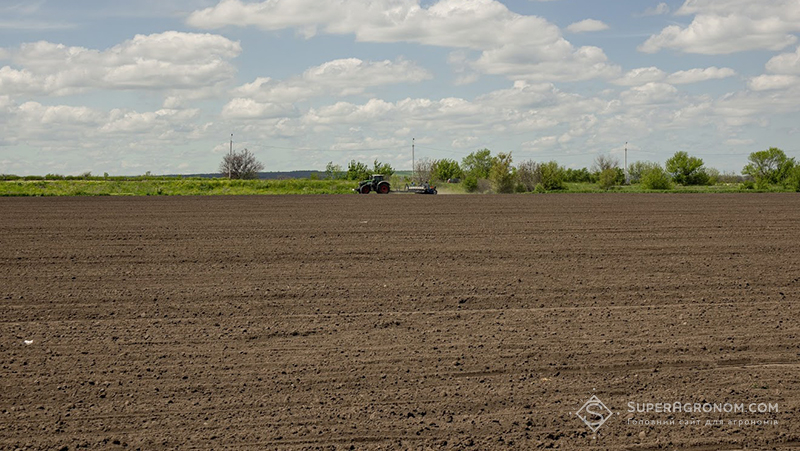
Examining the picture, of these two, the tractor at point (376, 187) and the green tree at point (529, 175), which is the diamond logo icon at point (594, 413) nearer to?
the tractor at point (376, 187)

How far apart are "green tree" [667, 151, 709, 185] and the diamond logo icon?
8983cm

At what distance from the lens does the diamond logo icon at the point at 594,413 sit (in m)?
5.96

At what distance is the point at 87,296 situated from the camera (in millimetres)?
11234

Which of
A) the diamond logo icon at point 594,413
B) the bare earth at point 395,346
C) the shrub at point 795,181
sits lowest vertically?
the diamond logo icon at point 594,413

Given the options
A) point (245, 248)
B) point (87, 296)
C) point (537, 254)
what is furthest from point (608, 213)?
point (87, 296)

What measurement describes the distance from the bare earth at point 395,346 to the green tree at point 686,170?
A: 7734 cm

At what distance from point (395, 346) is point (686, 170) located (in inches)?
3514

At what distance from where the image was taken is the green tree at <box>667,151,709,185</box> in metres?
89.2

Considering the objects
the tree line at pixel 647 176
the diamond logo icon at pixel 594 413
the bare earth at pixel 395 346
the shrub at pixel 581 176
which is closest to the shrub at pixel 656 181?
the tree line at pixel 647 176

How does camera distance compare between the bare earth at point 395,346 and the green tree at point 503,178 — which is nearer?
the bare earth at point 395,346

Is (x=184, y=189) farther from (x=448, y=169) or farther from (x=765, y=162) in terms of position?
(x=448, y=169)

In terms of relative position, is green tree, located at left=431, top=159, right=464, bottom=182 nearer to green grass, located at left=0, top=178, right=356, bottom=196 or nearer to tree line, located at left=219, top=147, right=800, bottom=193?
tree line, located at left=219, top=147, right=800, bottom=193

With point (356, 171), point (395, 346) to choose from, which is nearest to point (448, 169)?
point (356, 171)

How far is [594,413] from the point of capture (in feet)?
20.2
